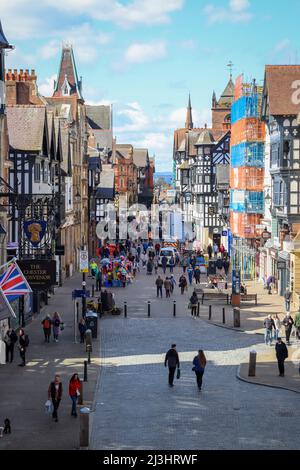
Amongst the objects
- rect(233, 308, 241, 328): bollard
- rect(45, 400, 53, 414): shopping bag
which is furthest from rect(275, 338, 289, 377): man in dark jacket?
rect(233, 308, 241, 328): bollard

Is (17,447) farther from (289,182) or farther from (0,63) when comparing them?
(289,182)

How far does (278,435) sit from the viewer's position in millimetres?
19844

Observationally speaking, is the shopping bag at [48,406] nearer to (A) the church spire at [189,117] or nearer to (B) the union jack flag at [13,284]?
(B) the union jack flag at [13,284]

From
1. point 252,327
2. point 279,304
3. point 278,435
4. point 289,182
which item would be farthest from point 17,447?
point 289,182

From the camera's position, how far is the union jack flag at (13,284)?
26.0 metres

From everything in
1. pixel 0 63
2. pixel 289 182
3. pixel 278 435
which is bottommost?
pixel 278 435

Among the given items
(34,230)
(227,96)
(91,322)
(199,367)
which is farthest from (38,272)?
(227,96)

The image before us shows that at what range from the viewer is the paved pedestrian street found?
1953cm

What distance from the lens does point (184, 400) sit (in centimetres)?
2356

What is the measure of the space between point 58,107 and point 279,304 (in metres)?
27.7

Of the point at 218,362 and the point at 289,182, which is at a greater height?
the point at 289,182

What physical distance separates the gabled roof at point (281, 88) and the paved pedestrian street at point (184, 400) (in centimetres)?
1523

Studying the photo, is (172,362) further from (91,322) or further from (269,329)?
(91,322)

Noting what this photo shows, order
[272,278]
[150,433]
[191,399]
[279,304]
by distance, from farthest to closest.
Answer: [272,278]
[279,304]
[191,399]
[150,433]
